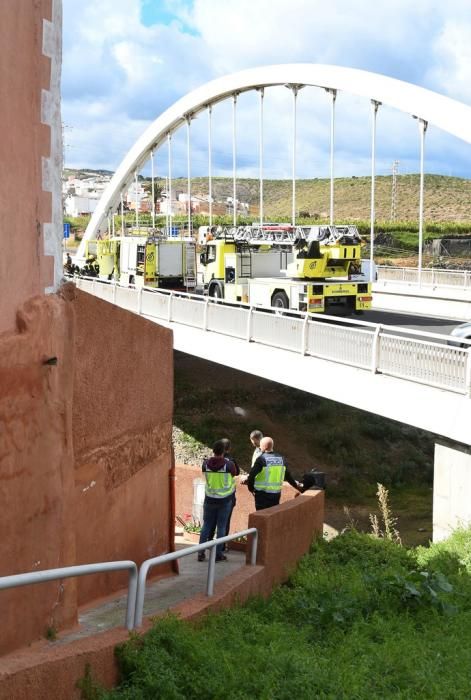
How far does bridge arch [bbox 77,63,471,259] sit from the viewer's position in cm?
2243

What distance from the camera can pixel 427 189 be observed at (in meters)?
97.5

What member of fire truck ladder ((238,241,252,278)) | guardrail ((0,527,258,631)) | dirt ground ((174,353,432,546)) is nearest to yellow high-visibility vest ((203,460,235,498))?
guardrail ((0,527,258,631))

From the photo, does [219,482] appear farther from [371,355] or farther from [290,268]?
[290,268]

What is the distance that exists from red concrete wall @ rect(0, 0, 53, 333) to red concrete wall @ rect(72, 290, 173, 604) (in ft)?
2.46

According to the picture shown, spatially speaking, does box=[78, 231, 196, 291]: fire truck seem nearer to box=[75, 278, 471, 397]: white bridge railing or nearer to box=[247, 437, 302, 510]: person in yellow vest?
box=[75, 278, 471, 397]: white bridge railing

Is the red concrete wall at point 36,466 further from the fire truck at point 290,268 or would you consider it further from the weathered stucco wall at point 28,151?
the fire truck at point 290,268

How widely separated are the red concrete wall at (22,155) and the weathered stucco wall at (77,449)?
227mm

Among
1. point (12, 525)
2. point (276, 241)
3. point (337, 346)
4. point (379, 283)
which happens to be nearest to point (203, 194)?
point (379, 283)

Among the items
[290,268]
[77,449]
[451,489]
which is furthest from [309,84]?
[77,449]

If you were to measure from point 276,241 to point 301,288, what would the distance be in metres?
4.42

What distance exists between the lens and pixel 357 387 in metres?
12.8

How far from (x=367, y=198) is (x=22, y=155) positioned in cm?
9248

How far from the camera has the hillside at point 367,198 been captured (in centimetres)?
8575

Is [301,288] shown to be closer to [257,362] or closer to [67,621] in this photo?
[257,362]
